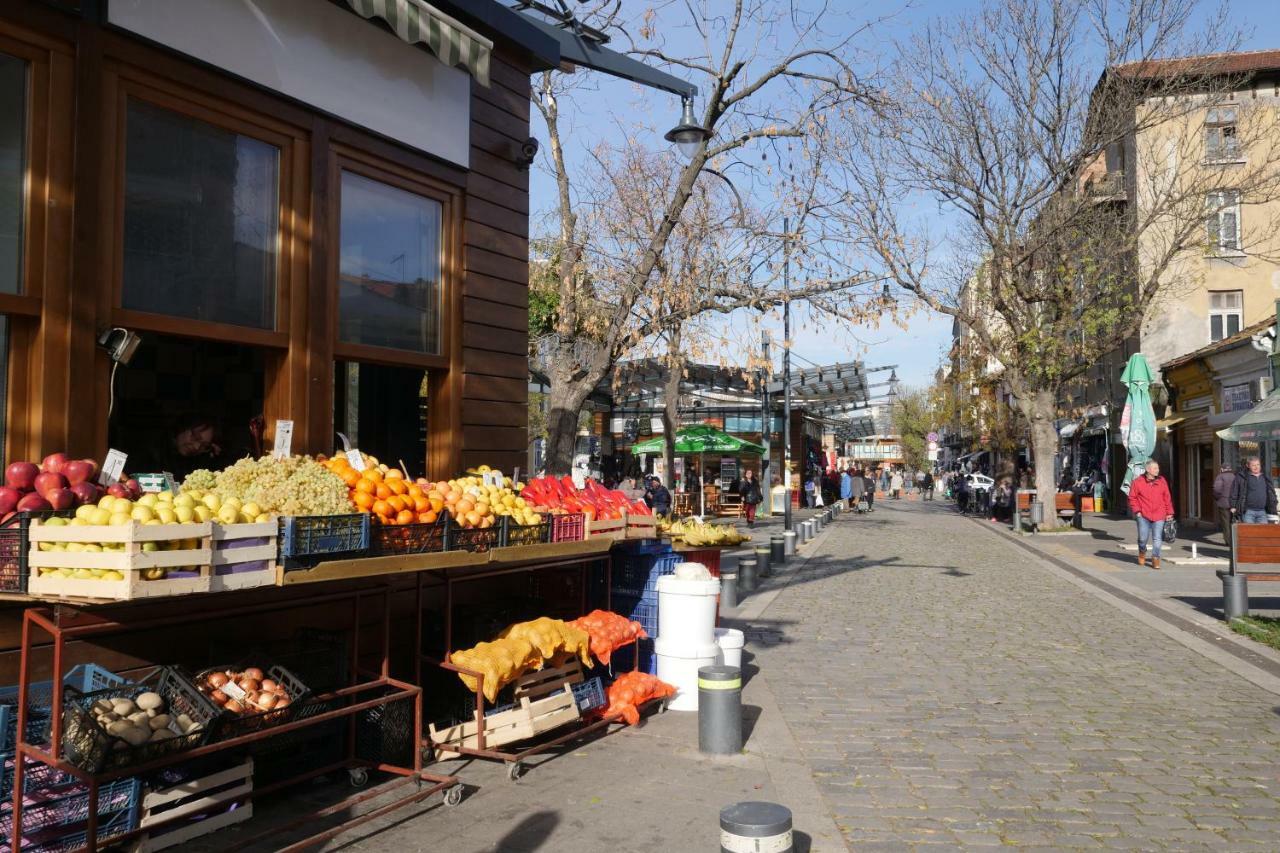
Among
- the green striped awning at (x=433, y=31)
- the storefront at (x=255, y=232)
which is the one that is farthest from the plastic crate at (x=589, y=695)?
the green striped awning at (x=433, y=31)

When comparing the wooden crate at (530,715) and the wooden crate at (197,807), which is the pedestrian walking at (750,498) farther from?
the wooden crate at (197,807)

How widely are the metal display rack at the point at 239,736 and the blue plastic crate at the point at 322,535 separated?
2.01 feet

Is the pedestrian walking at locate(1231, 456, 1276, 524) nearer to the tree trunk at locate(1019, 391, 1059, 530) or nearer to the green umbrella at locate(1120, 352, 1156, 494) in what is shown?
the green umbrella at locate(1120, 352, 1156, 494)

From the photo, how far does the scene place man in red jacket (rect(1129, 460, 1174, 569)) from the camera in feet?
55.2

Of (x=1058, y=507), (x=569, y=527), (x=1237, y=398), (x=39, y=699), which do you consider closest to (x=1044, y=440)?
(x=1058, y=507)

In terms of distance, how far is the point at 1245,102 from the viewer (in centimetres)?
2781

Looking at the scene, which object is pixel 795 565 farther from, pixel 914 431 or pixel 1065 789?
pixel 914 431

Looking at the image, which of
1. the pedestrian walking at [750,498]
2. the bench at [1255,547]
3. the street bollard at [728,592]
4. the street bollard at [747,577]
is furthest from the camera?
the pedestrian walking at [750,498]

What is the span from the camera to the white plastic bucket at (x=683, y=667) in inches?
287

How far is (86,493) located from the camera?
4348 millimetres

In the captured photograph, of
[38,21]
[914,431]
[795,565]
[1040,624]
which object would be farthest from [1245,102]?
[914,431]

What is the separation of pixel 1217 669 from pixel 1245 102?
2500cm

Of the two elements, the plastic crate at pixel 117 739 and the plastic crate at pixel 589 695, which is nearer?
the plastic crate at pixel 117 739

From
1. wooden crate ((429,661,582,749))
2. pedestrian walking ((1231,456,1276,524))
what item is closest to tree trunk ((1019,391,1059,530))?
pedestrian walking ((1231,456,1276,524))
